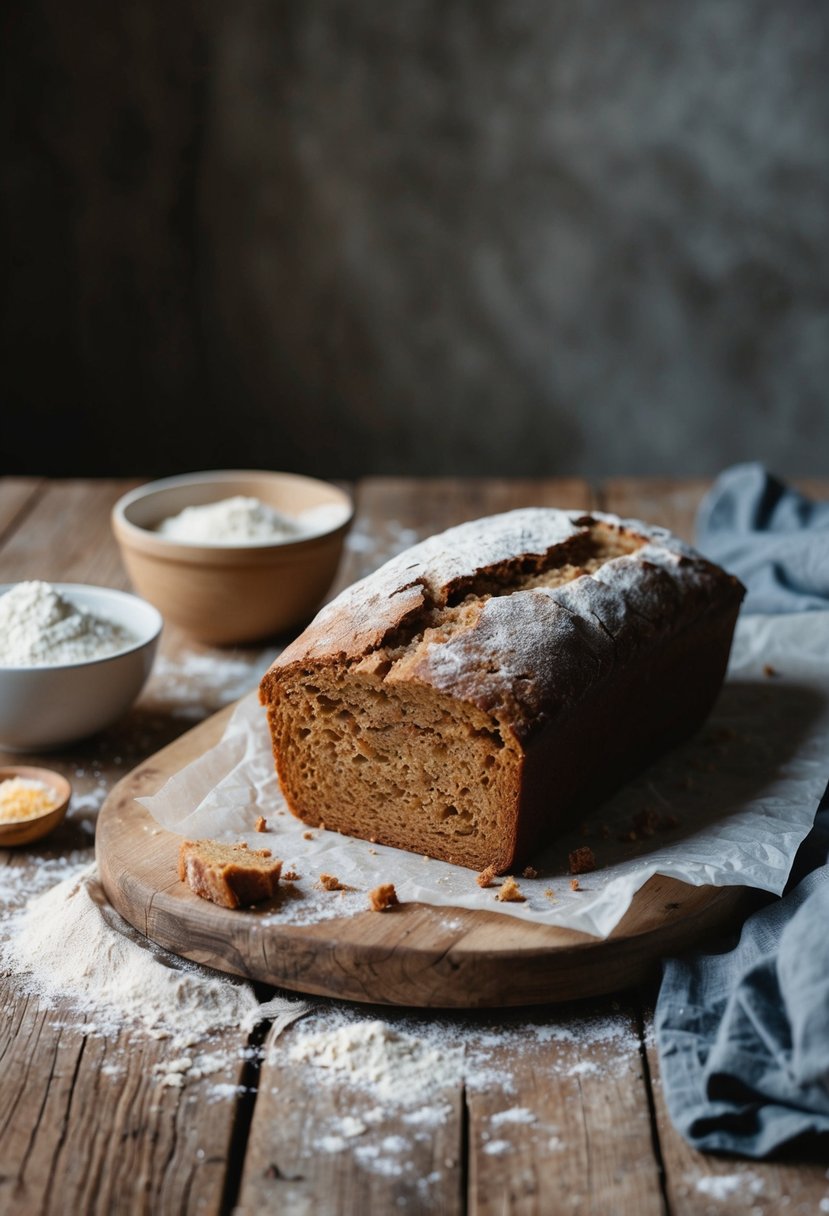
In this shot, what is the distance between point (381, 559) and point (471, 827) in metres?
1.62

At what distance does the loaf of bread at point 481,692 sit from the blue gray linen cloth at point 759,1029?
0.37 meters

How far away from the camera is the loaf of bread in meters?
2.02

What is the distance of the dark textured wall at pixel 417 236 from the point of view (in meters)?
5.61

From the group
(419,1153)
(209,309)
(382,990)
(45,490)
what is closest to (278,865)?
(382,990)

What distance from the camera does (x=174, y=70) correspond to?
5.62 meters

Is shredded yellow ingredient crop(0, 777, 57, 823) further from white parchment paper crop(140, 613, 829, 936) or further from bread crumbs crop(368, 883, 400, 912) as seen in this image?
bread crumbs crop(368, 883, 400, 912)

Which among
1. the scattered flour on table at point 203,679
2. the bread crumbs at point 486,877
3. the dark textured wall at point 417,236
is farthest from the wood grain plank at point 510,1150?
the dark textured wall at point 417,236

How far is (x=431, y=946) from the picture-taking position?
1.80 m

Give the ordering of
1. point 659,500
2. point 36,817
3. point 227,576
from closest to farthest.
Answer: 1. point 36,817
2. point 227,576
3. point 659,500

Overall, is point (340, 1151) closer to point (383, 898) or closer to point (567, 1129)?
point (567, 1129)

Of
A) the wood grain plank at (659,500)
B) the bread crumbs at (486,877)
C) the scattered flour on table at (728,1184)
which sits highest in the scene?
the scattered flour on table at (728,1184)

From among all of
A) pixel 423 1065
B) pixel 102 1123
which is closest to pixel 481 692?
pixel 423 1065

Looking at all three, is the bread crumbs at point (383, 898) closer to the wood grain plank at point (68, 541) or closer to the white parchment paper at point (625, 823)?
the white parchment paper at point (625, 823)

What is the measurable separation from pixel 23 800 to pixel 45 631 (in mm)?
364
